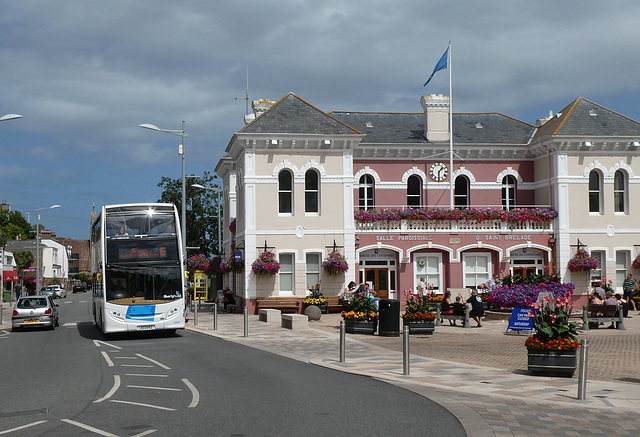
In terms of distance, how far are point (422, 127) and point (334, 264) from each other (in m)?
10.3

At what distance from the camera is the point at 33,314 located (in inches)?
1150

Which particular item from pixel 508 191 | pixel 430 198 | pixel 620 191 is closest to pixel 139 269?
pixel 430 198

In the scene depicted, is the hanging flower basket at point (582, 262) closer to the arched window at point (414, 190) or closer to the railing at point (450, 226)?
the railing at point (450, 226)

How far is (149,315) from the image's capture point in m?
23.5

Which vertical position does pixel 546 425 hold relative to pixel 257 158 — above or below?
below

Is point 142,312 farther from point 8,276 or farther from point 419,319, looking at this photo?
point 8,276

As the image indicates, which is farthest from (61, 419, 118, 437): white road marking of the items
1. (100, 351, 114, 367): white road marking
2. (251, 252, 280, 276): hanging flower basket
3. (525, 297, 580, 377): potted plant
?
(251, 252, 280, 276): hanging flower basket

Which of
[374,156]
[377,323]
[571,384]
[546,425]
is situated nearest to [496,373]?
[571,384]

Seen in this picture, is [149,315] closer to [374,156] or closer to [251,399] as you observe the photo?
[251,399]

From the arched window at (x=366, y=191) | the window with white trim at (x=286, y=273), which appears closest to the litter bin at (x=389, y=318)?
the window with white trim at (x=286, y=273)

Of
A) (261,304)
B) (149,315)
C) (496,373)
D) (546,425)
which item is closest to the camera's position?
(546,425)

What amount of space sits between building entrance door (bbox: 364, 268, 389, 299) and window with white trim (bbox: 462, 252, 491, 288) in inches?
151

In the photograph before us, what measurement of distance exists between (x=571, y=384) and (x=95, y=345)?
14.0 metres

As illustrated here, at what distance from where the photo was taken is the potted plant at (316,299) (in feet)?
108
